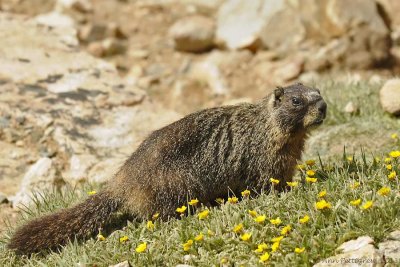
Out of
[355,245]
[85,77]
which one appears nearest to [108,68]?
[85,77]

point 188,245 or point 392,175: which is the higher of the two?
point 392,175

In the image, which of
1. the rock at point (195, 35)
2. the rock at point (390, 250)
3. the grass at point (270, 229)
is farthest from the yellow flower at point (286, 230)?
the rock at point (195, 35)

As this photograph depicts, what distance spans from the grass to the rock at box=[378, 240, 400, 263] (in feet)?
0.31

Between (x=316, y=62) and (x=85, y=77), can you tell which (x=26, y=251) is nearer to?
(x=85, y=77)

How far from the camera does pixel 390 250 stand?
209 inches

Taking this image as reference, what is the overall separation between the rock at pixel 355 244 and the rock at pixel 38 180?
385cm

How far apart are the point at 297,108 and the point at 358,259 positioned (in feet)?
7.35

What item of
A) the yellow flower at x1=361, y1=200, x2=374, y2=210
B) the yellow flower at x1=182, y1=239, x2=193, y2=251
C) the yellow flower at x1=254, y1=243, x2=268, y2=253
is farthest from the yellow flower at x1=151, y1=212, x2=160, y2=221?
the yellow flower at x1=361, y1=200, x2=374, y2=210

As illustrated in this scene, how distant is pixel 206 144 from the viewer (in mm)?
6957

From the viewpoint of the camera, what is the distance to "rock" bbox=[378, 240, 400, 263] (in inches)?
206

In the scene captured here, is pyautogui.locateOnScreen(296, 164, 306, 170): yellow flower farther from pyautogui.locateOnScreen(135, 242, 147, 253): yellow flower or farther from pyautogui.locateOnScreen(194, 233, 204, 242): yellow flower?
pyautogui.locateOnScreen(135, 242, 147, 253): yellow flower

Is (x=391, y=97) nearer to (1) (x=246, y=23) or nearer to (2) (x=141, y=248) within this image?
(2) (x=141, y=248)

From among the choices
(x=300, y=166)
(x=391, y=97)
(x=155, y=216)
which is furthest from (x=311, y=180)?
(x=391, y=97)

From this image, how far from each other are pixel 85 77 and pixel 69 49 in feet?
3.00
